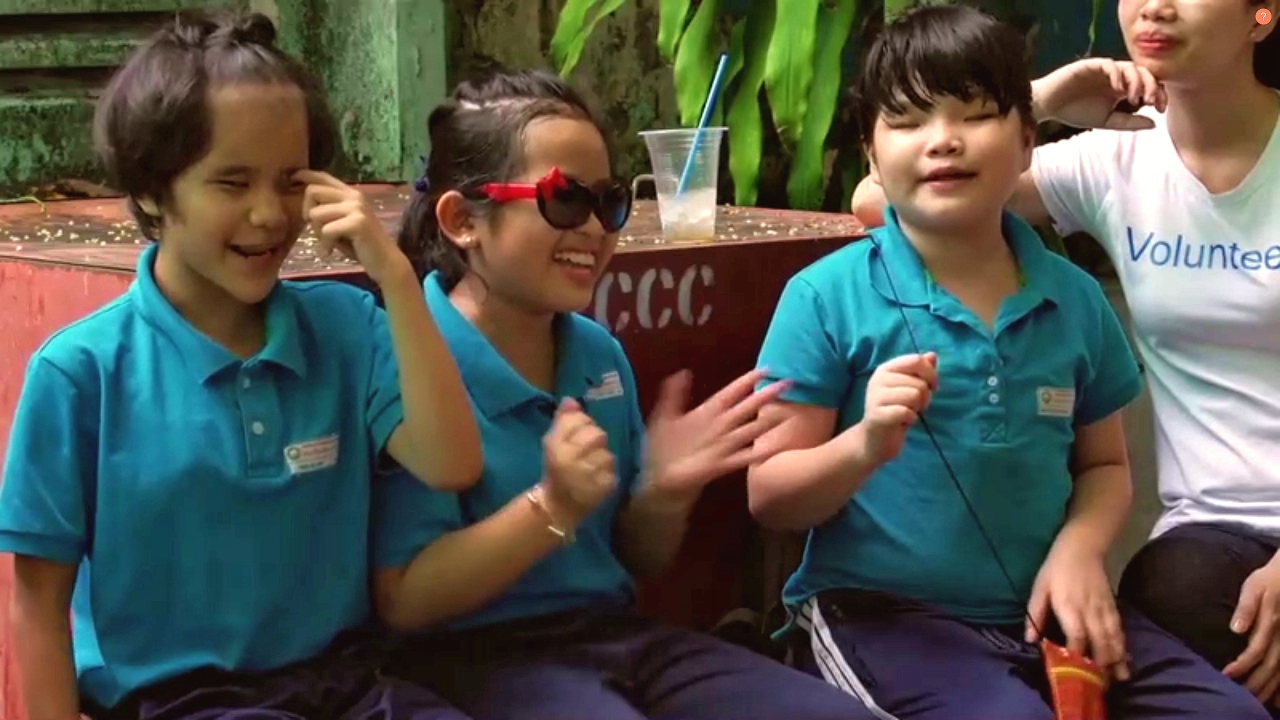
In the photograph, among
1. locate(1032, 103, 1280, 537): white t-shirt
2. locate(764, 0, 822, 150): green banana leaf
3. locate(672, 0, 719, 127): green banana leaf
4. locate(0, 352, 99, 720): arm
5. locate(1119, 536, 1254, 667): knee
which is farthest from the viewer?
locate(672, 0, 719, 127): green banana leaf

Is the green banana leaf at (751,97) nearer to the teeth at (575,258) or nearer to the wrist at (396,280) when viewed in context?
the teeth at (575,258)

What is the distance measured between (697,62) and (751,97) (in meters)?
0.10

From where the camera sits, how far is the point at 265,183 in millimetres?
1301

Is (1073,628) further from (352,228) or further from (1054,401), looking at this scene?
(352,228)

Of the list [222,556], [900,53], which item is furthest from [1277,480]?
[222,556]

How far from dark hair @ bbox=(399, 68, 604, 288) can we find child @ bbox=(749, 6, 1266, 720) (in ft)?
0.94

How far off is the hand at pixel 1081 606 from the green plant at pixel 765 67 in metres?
1.03

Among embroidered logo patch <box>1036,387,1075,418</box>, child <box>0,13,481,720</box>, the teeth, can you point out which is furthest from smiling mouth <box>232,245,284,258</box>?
embroidered logo patch <box>1036,387,1075,418</box>

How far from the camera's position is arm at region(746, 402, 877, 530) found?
1.42 meters

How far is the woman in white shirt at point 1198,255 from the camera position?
5.32 ft

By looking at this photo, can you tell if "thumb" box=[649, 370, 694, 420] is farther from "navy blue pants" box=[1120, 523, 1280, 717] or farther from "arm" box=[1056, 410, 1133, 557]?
"navy blue pants" box=[1120, 523, 1280, 717]

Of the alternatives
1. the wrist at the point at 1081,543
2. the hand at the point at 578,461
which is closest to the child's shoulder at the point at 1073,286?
the wrist at the point at 1081,543

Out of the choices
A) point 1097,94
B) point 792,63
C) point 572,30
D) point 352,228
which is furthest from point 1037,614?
point 572,30

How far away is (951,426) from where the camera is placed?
4.96 ft
